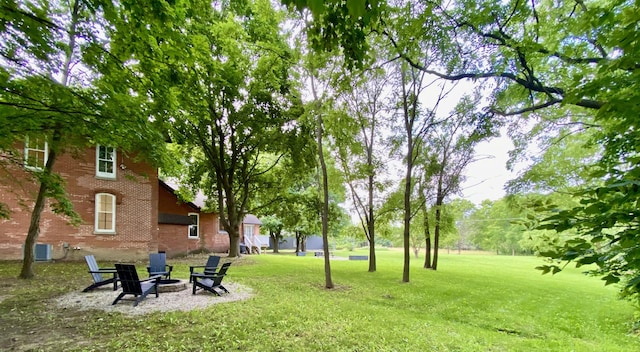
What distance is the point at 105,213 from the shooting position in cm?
1544

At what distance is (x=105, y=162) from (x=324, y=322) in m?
14.4

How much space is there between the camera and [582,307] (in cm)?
1020

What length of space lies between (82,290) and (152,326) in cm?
426

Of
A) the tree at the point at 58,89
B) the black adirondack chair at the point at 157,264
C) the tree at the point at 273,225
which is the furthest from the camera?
the tree at the point at 273,225

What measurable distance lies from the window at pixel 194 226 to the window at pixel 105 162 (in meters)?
8.50

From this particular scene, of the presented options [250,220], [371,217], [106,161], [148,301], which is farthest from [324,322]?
[250,220]

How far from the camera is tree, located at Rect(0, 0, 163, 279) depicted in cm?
490

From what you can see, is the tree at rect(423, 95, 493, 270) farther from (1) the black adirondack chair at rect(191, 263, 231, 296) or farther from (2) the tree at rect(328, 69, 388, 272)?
(1) the black adirondack chair at rect(191, 263, 231, 296)

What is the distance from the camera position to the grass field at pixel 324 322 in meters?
5.03

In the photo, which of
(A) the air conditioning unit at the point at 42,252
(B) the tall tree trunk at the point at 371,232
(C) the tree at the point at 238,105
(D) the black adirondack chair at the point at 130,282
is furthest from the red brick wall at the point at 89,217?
(B) the tall tree trunk at the point at 371,232

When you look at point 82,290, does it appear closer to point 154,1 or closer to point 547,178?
point 154,1

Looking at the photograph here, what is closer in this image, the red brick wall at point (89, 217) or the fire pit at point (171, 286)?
the fire pit at point (171, 286)

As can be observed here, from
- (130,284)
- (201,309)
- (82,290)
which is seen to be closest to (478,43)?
(201,309)

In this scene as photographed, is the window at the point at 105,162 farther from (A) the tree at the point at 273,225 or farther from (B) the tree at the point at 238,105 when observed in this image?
(A) the tree at the point at 273,225
